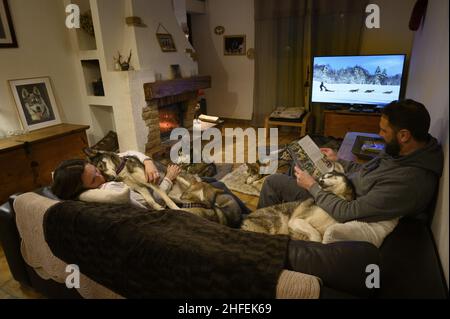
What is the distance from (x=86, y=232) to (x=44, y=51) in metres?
2.89

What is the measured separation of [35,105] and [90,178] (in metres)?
2.18

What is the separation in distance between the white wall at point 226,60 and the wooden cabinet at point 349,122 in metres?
1.75

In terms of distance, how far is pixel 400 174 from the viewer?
3.78 feet

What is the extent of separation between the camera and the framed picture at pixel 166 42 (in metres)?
3.77

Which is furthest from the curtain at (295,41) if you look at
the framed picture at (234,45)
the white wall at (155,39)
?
the white wall at (155,39)

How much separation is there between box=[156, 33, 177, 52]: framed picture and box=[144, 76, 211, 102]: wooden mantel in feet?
1.47

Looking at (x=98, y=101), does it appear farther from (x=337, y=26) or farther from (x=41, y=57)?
(x=337, y=26)

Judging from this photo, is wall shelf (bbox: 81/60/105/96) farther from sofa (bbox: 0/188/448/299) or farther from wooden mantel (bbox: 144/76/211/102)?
sofa (bbox: 0/188/448/299)

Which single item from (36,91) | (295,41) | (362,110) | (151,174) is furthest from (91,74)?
(362,110)

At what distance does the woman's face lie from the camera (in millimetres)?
1480

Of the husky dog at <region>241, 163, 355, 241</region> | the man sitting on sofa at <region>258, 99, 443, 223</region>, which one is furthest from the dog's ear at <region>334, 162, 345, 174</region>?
the man sitting on sofa at <region>258, 99, 443, 223</region>

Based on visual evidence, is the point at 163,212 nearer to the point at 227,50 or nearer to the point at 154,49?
the point at 154,49

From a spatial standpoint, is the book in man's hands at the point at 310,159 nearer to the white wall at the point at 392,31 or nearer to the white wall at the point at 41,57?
the white wall at the point at 41,57
